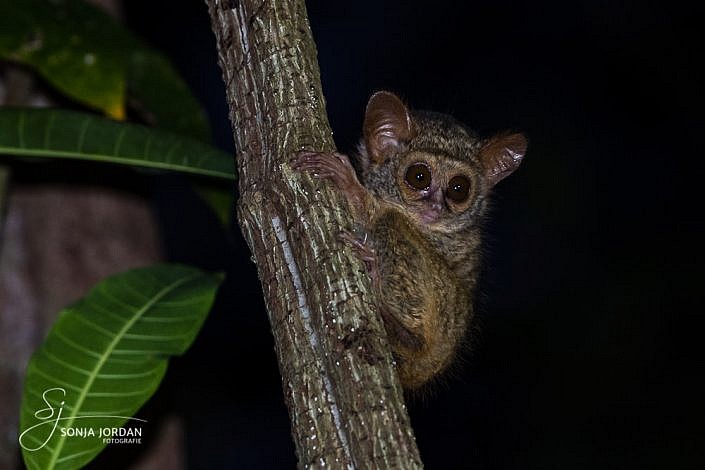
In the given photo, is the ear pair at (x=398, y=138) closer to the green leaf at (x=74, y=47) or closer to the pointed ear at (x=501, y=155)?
the pointed ear at (x=501, y=155)

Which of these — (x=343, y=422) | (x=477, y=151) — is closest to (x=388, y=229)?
A: (x=477, y=151)

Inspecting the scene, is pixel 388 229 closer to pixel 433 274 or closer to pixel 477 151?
pixel 433 274

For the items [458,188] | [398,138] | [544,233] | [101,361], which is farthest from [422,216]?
[544,233]

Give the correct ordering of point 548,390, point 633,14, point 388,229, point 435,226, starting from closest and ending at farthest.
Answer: point 388,229, point 435,226, point 548,390, point 633,14

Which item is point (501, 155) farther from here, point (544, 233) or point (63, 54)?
point (544, 233)

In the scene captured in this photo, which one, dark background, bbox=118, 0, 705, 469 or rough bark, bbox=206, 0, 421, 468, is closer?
rough bark, bbox=206, 0, 421, 468

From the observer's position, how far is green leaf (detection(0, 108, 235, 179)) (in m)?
2.93

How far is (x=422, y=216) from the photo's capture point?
3.47 m

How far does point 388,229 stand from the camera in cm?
311

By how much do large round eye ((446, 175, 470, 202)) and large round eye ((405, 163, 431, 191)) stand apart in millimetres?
93

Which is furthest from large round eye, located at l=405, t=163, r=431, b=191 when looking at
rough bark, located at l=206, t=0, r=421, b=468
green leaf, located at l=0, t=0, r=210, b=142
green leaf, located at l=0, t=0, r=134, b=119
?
rough bark, located at l=206, t=0, r=421, b=468

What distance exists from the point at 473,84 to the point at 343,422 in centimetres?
712

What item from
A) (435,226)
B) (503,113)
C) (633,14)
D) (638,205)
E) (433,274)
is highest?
(633,14)

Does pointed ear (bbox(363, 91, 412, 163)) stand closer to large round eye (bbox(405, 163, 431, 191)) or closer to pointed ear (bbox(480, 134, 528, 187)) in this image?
large round eye (bbox(405, 163, 431, 191))
